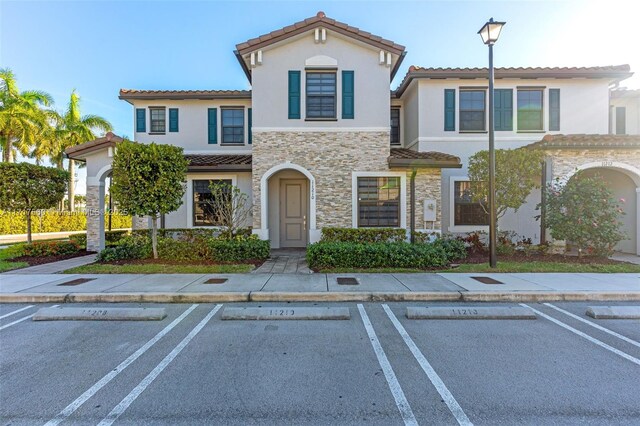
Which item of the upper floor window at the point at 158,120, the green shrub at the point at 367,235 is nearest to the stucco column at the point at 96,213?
the upper floor window at the point at 158,120

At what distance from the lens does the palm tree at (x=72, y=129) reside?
24.3 m

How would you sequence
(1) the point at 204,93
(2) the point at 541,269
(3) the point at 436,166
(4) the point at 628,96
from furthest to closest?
(4) the point at 628,96 < (1) the point at 204,93 < (3) the point at 436,166 < (2) the point at 541,269

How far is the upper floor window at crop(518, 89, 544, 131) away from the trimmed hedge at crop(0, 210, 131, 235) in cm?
2107

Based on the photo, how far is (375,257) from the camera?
8.21m

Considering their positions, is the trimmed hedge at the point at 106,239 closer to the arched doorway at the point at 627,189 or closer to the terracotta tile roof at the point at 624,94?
the arched doorway at the point at 627,189

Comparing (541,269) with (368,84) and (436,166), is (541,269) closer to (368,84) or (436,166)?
(436,166)

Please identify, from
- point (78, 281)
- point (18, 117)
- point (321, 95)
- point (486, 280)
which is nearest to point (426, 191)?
point (486, 280)

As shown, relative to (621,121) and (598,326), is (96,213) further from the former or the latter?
(621,121)

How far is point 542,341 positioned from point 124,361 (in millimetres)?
5638

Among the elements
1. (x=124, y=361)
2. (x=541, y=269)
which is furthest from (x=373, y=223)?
(x=124, y=361)

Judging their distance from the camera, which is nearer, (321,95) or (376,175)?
(376,175)

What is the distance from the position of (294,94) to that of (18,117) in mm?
23968

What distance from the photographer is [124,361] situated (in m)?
3.67

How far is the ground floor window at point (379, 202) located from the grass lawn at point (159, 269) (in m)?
4.63
